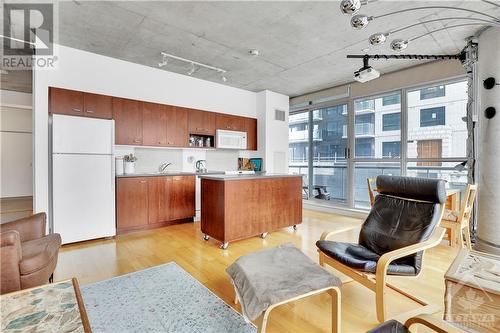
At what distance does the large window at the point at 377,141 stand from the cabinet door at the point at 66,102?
4.85 metres

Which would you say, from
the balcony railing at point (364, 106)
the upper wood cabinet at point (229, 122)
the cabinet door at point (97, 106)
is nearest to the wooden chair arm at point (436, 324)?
the cabinet door at point (97, 106)

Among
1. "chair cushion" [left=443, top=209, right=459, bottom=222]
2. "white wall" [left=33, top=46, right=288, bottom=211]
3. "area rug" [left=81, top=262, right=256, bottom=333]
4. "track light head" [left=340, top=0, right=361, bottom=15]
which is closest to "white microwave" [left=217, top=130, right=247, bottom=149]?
"white wall" [left=33, top=46, right=288, bottom=211]

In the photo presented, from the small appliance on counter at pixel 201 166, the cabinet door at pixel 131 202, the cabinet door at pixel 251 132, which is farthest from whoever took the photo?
the cabinet door at pixel 251 132

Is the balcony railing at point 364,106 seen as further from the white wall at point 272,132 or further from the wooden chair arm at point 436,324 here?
the wooden chair arm at point 436,324

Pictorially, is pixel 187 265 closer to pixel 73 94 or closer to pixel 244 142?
pixel 73 94

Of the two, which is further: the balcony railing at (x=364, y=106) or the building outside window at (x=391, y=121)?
the balcony railing at (x=364, y=106)

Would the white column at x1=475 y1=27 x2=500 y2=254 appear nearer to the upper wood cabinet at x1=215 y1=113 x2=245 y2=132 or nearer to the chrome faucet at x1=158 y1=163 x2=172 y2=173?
the upper wood cabinet at x1=215 y1=113 x2=245 y2=132

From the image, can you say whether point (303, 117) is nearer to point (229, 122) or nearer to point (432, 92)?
point (229, 122)

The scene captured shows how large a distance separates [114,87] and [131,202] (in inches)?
76.8

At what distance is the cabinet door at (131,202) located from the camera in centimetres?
384

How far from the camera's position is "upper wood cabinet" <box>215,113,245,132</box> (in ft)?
17.3

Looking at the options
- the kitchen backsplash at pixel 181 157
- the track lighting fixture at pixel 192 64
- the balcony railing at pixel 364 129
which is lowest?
the kitchen backsplash at pixel 181 157

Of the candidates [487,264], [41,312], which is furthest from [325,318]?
[41,312]

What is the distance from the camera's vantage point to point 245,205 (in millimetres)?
3502
